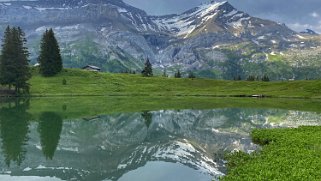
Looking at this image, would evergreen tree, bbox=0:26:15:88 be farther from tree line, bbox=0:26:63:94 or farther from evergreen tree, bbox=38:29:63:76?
evergreen tree, bbox=38:29:63:76

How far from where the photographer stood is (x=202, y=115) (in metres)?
78.4

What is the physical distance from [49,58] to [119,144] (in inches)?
4372

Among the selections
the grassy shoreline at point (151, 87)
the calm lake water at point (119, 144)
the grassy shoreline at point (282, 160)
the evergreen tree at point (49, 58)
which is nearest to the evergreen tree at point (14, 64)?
the grassy shoreline at point (151, 87)

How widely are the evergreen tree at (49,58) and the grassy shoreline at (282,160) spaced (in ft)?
381

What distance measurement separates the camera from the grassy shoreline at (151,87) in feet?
436

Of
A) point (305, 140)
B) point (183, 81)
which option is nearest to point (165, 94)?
point (183, 81)

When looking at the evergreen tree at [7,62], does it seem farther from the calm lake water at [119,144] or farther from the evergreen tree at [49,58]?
the calm lake water at [119,144]

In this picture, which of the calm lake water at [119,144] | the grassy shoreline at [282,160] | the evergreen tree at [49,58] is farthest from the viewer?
the evergreen tree at [49,58]

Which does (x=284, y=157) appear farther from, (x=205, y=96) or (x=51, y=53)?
(x=51, y=53)

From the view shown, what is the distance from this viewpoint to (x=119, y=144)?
4394cm

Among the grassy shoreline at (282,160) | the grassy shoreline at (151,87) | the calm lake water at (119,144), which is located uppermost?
the grassy shoreline at (282,160)

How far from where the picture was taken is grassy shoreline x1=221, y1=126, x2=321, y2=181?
25.0 metres

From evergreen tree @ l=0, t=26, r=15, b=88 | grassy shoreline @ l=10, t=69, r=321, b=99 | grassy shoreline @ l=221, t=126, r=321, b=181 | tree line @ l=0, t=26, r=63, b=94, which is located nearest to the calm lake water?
grassy shoreline @ l=221, t=126, r=321, b=181

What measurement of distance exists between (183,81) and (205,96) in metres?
28.5
